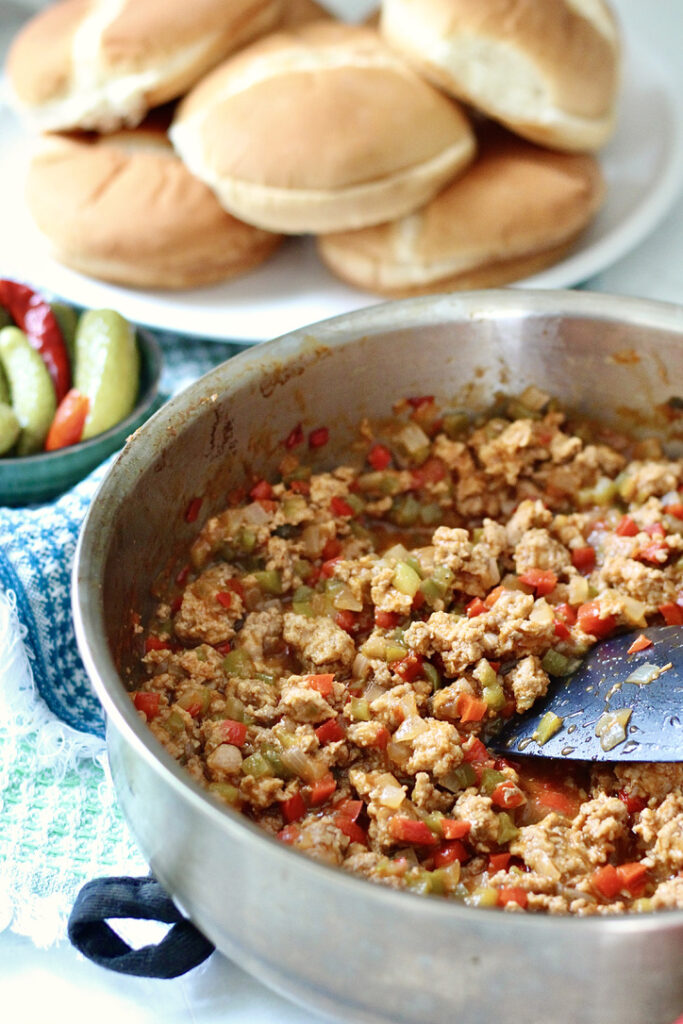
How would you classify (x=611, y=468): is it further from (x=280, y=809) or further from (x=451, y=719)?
(x=280, y=809)

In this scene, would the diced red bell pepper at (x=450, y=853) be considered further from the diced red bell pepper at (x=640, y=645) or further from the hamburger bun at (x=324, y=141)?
the hamburger bun at (x=324, y=141)

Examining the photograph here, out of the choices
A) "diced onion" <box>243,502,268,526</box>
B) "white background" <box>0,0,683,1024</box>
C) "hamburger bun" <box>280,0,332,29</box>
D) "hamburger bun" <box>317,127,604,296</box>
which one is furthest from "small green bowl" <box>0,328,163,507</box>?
"hamburger bun" <box>280,0,332,29</box>

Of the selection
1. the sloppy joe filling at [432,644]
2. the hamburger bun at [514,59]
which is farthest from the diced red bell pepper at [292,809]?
the hamburger bun at [514,59]

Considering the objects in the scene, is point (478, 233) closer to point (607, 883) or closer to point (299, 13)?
point (299, 13)

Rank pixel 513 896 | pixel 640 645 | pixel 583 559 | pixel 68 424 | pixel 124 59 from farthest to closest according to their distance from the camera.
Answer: pixel 124 59 < pixel 68 424 < pixel 583 559 < pixel 640 645 < pixel 513 896

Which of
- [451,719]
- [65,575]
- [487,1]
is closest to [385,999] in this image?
[451,719]

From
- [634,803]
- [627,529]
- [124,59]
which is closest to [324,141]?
[124,59]
